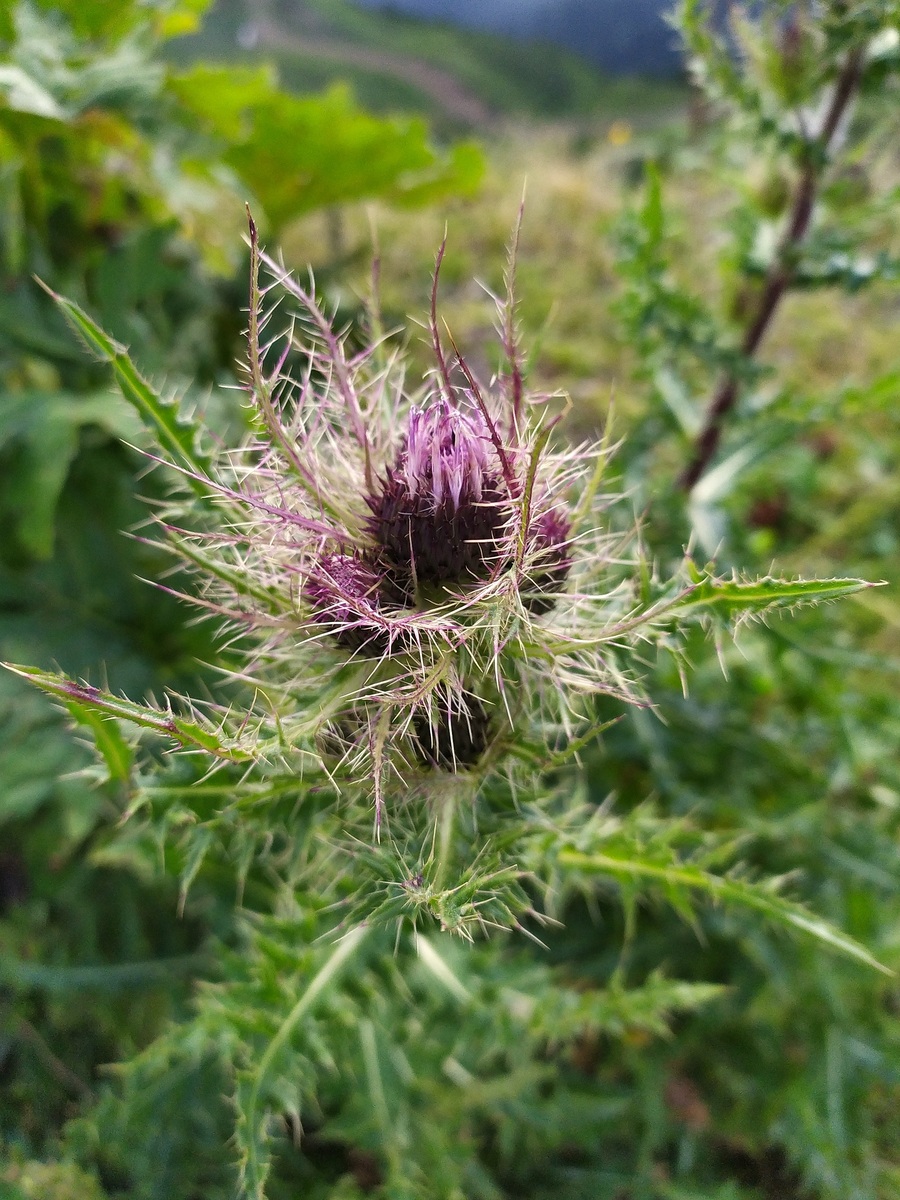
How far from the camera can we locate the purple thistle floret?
1.42 m

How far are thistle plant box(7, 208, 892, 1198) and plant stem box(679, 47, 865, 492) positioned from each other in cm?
141

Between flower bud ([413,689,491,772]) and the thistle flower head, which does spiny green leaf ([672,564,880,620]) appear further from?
flower bud ([413,689,491,772])

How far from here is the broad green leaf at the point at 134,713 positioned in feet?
3.77

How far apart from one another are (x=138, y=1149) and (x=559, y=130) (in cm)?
1146

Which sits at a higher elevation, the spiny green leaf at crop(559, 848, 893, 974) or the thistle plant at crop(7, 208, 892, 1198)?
the thistle plant at crop(7, 208, 892, 1198)

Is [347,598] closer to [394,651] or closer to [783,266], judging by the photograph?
[394,651]

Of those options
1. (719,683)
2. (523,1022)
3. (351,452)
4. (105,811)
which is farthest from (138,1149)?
(719,683)

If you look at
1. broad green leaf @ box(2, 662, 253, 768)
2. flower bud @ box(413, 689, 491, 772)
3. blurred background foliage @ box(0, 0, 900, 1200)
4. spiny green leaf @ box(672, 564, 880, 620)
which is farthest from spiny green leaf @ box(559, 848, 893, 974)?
broad green leaf @ box(2, 662, 253, 768)

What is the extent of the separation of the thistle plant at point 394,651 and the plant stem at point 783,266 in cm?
141

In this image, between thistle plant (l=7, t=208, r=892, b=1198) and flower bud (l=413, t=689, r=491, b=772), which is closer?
thistle plant (l=7, t=208, r=892, b=1198)

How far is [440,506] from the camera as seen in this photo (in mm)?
1428

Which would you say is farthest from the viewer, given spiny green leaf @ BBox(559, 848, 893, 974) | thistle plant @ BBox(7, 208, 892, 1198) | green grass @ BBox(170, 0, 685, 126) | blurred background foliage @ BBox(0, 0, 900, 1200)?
green grass @ BBox(170, 0, 685, 126)

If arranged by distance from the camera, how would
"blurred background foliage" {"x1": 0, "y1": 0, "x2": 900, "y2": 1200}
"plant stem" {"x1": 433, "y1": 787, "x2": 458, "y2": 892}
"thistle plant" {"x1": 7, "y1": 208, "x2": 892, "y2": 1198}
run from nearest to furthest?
"thistle plant" {"x1": 7, "y1": 208, "x2": 892, "y2": 1198} < "plant stem" {"x1": 433, "y1": 787, "x2": 458, "y2": 892} < "blurred background foliage" {"x1": 0, "y1": 0, "x2": 900, "y2": 1200}

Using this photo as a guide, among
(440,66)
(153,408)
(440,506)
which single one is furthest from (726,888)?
(440,66)
